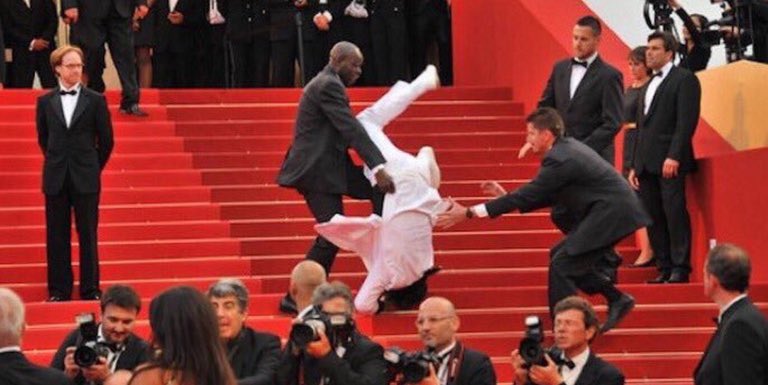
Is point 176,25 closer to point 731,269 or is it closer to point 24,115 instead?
point 24,115

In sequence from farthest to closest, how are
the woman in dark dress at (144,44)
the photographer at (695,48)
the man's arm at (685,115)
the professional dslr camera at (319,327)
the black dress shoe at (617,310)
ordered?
the woman in dark dress at (144,44) < the photographer at (695,48) < the man's arm at (685,115) < the black dress shoe at (617,310) < the professional dslr camera at (319,327)

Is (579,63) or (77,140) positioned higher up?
(579,63)

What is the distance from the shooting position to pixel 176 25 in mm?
19109

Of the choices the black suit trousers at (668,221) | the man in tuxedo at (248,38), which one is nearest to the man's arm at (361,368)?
the black suit trousers at (668,221)

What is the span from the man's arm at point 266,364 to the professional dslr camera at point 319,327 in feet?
1.52

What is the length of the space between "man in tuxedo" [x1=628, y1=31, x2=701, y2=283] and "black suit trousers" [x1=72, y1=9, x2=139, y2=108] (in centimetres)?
395

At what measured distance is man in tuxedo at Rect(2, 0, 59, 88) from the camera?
59.8 ft

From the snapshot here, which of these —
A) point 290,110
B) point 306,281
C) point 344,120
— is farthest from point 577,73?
Answer: point 306,281

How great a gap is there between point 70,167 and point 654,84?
13.1 feet

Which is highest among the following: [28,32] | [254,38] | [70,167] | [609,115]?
[28,32]

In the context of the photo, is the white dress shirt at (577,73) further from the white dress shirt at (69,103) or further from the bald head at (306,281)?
the bald head at (306,281)

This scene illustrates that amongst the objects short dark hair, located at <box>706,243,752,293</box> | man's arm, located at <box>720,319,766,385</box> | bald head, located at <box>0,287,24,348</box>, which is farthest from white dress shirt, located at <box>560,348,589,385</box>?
bald head, located at <box>0,287,24,348</box>

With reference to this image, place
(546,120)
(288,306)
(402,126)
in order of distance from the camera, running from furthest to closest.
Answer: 1. (402,126)
2. (288,306)
3. (546,120)

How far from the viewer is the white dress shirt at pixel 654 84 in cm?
1427
